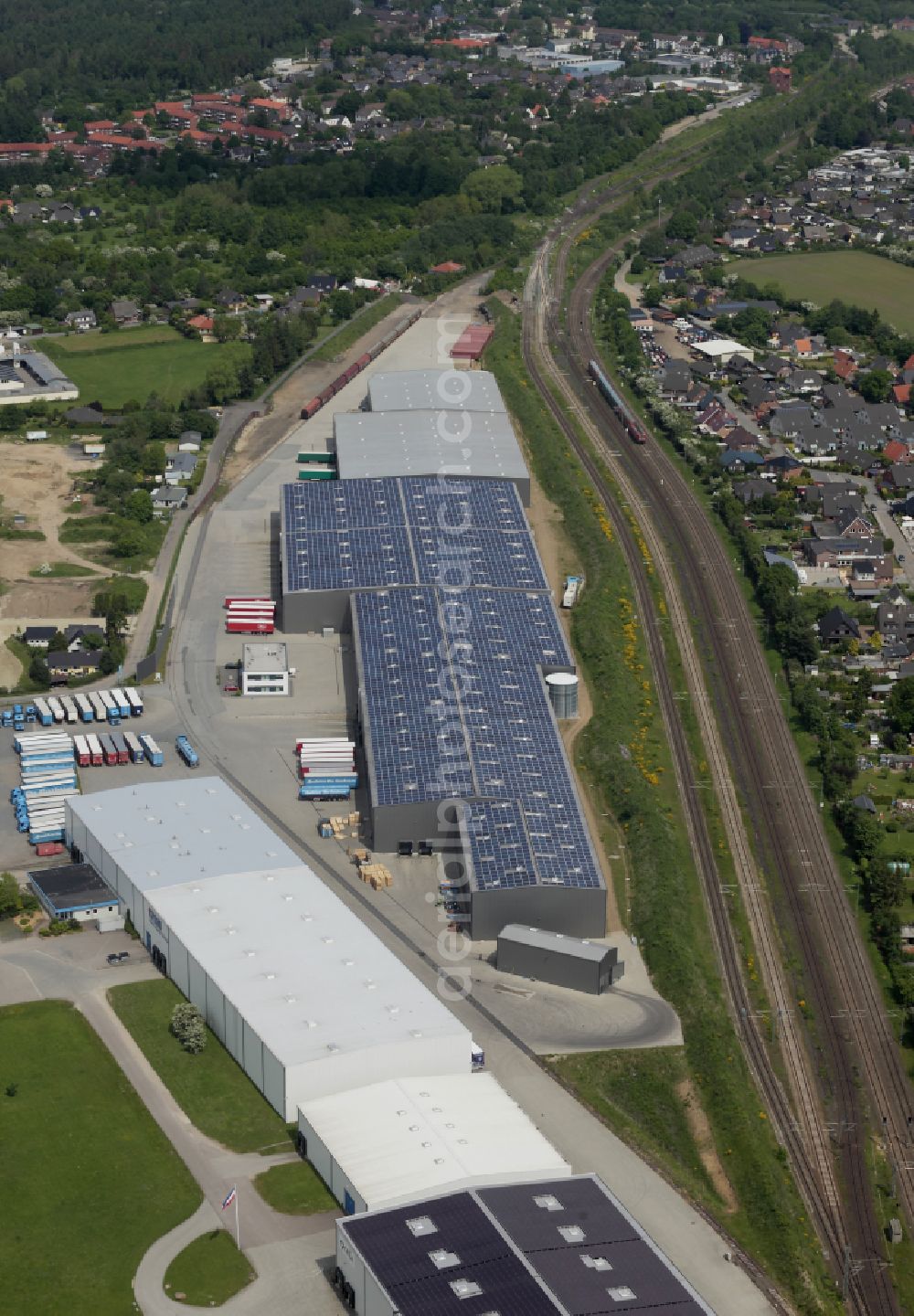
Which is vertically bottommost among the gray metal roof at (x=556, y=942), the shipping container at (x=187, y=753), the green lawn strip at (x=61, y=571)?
the gray metal roof at (x=556, y=942)

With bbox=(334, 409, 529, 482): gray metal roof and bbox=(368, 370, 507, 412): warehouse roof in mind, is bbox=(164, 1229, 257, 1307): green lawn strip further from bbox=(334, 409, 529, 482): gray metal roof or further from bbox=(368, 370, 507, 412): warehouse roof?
bbox=(368, 370, 507, 412): warehouse roof

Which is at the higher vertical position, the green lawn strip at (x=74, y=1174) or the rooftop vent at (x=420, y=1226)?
the rooftop vent at (x=420, y=1226)

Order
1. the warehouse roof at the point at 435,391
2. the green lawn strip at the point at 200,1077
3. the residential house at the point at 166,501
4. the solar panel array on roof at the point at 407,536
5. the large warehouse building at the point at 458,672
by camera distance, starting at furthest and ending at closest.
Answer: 1. the warehouse roof at the point at 435,391
2. the residential house at the point at 166,501
3. the solar panel array on roof at the point at 407,536
4. the large warehouse building at the point at 458,672
5. the green lawn strip at the point at 200,1077

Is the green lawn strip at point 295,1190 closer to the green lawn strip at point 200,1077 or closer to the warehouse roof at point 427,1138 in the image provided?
the warehouse roof at point 427,1138

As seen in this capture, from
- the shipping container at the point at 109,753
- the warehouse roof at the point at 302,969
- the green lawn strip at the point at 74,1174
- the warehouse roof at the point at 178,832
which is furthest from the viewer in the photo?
the shipping container at the point at 109,753

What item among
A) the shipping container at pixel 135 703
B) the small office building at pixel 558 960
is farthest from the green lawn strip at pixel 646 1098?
the shipping container at pixel 135 703

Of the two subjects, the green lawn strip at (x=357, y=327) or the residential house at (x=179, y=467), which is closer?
the residential house at (x=179, y=467)

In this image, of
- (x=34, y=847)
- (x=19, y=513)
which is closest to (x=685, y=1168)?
(x=34, y=847)

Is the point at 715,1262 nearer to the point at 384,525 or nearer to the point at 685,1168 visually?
the point at 685,1168
